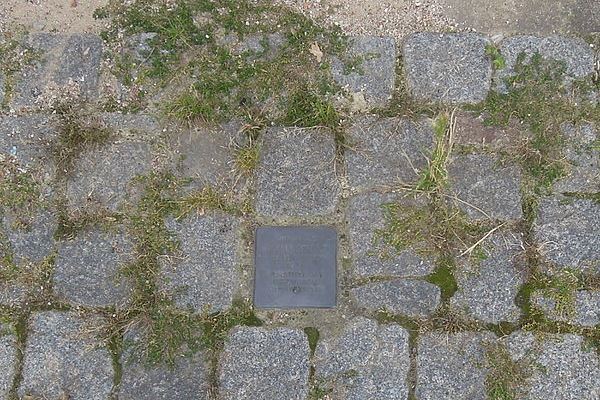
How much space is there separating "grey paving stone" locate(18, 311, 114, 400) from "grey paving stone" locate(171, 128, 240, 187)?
3.00ft

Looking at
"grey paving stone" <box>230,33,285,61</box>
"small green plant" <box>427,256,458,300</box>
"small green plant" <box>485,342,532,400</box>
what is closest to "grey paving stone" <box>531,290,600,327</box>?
"small green plant" <box>485,342,532,400</box>

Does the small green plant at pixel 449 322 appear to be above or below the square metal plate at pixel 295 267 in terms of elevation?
below

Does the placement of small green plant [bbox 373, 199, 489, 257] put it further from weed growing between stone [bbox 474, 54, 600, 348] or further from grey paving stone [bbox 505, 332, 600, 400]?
grey paving stone [bbox 505, 332, 600, 400]

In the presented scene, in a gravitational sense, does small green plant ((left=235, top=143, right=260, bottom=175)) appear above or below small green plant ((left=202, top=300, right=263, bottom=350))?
above

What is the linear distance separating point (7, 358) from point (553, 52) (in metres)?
3.10

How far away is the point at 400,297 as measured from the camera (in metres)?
3.11

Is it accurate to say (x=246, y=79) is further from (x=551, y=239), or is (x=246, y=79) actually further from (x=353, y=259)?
(x=551, y=239)

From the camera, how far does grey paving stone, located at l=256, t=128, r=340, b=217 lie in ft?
10.4

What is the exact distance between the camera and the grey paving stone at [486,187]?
3.14 m

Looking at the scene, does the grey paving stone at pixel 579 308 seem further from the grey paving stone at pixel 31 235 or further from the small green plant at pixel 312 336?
the grey paving stone at pixel 31 235

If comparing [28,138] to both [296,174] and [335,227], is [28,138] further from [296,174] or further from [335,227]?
[335,227]

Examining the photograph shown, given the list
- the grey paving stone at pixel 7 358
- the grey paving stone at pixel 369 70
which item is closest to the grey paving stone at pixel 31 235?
the grey paving stone at pixel 7 358

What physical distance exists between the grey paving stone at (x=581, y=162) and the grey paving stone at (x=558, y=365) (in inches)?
28.8

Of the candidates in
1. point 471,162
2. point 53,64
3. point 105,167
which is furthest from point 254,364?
point 53,64
